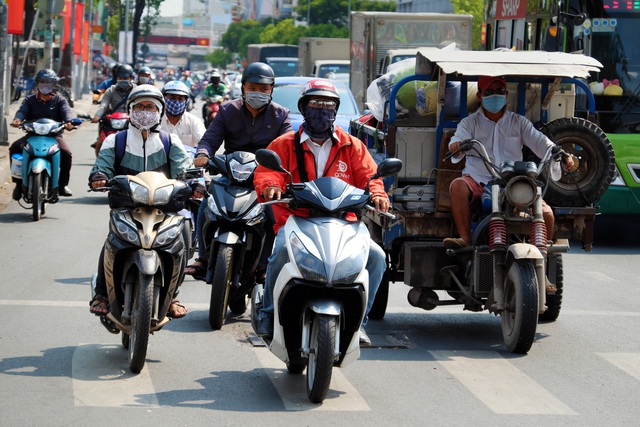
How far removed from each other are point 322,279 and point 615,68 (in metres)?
9.13

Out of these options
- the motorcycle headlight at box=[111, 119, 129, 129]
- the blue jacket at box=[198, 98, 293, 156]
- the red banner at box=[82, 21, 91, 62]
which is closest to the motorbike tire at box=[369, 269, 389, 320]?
the blue jacket at box=[198, 98, 293, 156]

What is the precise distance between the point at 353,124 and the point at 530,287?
14.3 feet

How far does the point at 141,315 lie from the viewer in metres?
6.32

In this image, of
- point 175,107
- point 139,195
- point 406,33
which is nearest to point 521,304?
point 139,195

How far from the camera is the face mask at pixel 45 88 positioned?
1365cm

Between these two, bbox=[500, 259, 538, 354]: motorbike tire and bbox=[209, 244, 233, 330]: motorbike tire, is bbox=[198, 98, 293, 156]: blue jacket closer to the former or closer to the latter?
bbox=[209, 244, 233, 330]: motorbike tire

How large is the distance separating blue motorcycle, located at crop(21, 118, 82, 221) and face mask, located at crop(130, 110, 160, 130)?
642 cm

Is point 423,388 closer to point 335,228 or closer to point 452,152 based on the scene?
point 335,228

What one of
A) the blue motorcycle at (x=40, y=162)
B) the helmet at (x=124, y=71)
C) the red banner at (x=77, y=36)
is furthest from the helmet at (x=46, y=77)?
the red banner at (x=77, y=36)

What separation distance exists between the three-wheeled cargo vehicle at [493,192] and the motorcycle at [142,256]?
2191 millimetres

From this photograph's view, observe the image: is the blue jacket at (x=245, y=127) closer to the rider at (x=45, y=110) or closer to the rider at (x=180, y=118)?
the rider at (x=180, y=118)

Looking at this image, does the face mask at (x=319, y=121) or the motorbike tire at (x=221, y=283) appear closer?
the face mask at (x=319, y=121)

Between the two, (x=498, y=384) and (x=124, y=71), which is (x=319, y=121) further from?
(x=124, y=71)

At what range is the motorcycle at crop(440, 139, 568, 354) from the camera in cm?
740
